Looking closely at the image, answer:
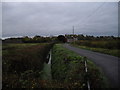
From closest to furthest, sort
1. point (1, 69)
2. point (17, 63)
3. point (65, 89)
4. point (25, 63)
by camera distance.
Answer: point (65, 89)
point (1, 69)
point (17, 63)
point (25, 63)

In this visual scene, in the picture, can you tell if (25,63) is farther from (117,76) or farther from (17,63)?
(117,76)

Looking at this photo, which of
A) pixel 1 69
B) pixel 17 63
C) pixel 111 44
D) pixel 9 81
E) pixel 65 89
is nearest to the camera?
pixel 65 89

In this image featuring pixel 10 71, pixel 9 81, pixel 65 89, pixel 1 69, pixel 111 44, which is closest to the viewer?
pixel 65 89

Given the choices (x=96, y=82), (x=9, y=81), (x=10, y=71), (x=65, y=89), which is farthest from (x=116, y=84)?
(x=10, y=71)

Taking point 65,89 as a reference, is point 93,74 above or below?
above

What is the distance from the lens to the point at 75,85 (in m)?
5.65

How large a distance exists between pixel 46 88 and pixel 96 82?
92.7 inches

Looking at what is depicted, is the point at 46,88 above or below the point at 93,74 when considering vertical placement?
below

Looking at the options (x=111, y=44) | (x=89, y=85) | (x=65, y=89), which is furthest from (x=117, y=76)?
(x=111, y=44)

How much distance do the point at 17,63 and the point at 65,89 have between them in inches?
213

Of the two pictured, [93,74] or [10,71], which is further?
[10,71]

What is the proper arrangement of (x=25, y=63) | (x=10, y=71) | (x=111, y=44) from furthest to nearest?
(x=111, y=44) < (x=25, y=63) < (x=10, y=71)

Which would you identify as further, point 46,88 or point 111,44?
point 111,44

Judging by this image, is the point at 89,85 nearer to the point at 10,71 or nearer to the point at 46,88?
the point at 46,88
